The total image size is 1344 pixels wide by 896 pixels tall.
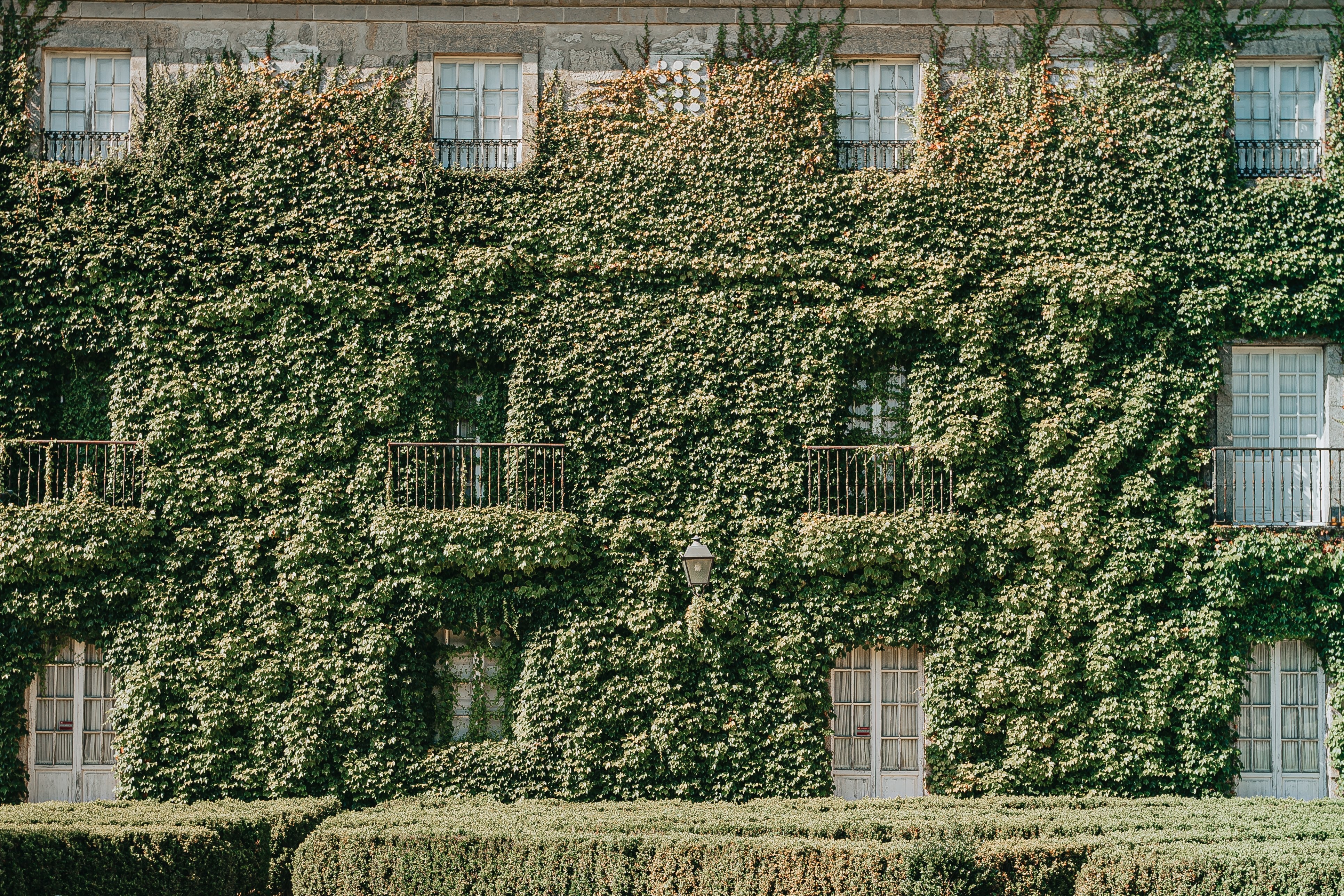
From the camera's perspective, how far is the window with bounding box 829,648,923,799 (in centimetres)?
1592

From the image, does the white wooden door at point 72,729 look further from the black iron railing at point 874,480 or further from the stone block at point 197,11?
the black iron railing at point 874,480

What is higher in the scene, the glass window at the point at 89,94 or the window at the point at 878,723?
the glass window at the point at 89,94

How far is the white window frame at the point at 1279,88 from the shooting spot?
16891mm

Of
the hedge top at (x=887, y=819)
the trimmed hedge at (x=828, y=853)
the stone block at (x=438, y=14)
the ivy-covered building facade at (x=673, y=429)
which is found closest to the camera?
the trimmed hedge at (x=828, y=853)

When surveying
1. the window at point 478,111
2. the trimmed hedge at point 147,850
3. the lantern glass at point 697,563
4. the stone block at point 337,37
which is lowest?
the trimmed hedge at point 147,850

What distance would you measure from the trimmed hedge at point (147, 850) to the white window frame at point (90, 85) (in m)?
9.22

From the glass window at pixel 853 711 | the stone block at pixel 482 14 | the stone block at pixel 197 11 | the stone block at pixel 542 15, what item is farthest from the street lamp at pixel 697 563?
the stone block at pixel 197 11

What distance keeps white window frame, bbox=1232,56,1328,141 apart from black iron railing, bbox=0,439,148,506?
15.9 m

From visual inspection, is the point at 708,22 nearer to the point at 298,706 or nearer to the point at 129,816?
the point at 298,706

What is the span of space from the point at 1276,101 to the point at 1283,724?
8709 millimetres

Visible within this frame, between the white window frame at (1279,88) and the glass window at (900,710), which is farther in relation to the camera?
the white window frame at (1279,88)

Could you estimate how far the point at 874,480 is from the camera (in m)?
16.0

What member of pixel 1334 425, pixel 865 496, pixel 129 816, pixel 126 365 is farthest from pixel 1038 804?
pixel 126 365

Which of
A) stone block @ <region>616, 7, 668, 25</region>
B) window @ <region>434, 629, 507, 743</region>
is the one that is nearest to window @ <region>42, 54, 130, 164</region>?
stone block @ <region>616, 7, 668, 25</region>
